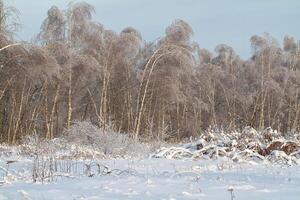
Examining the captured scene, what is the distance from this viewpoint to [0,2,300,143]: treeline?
1897 cm

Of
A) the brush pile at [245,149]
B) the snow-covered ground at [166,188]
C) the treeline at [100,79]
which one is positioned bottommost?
the snow-covered ground at [166,188]

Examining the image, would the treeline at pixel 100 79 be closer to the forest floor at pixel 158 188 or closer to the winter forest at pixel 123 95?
the winter forest at pixel 123 95

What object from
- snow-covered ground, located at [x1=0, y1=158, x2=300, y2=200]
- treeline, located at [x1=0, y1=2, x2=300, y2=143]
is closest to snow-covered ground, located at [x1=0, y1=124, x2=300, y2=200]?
snow-covered ground, located at [x1=0, y1=158, x2=300, y2=200]

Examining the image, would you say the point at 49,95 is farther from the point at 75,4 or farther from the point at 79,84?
the point at 75,4

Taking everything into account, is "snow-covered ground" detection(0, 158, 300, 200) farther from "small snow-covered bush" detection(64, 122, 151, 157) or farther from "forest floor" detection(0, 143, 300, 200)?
"small snow-covered bush" detection(64, 122, 151, 157)

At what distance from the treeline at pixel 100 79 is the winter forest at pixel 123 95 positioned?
0.05 meters

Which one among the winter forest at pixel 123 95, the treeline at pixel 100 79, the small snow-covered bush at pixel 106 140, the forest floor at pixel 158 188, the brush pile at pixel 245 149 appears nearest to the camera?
the forest floor at pixel 158 188

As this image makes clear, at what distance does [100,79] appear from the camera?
2353cm

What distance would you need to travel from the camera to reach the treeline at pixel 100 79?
62.2 ft

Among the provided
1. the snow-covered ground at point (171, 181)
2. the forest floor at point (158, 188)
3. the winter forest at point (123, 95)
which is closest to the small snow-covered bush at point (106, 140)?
the winter forest at point (123, 95)

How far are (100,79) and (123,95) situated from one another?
145 centimetres

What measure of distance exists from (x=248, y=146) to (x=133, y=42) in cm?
1193

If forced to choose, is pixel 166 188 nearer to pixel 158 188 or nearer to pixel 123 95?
pixel 158 188

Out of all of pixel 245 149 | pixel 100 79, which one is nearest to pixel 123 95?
pixel 100 79
